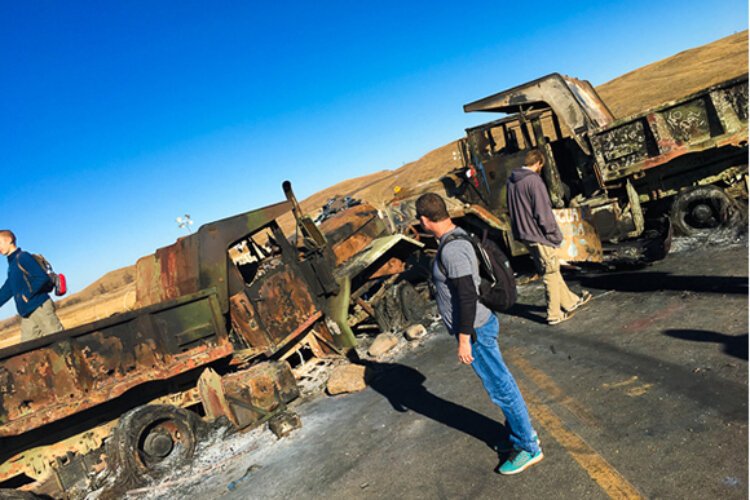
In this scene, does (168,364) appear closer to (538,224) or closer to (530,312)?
(538,224)

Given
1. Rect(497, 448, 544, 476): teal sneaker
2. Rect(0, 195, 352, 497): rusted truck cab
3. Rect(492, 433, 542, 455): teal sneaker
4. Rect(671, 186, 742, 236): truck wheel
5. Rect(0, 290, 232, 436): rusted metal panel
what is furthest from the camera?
Rect(671, 186, 742, 236): truck wheel

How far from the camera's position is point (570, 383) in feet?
13.2

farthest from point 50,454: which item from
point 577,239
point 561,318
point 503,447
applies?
point 577,239

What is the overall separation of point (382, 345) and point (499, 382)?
399cm

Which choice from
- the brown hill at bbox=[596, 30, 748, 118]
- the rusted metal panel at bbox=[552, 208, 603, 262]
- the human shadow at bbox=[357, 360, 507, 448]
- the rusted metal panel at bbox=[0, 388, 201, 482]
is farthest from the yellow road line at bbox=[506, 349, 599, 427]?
the brown hill at bbox=[596, 30, 748, 118]

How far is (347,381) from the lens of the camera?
225 inches

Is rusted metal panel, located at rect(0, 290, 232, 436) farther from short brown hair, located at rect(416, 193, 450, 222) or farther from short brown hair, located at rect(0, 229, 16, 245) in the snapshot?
short brown hair, located at rect(416, 193, 450, 222)

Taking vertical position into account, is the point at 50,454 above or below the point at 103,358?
below

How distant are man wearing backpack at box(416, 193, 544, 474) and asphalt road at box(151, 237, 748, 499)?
0.20 metres

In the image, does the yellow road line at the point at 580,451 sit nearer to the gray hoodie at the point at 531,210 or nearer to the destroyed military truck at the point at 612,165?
the gray hoodie at the point at 531,210

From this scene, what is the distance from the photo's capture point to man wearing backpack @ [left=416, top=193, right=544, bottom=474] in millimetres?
2783

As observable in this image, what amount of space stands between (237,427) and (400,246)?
12.7 feet

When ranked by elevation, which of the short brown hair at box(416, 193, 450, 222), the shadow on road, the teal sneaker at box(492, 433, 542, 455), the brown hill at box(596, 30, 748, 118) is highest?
the brown hill at box(596, 30, 748, 118)

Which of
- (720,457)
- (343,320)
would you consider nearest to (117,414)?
(343,320)
